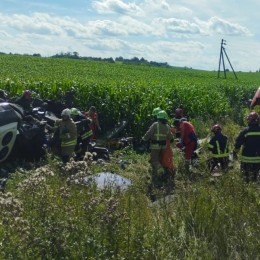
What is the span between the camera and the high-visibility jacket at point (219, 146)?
1191cm

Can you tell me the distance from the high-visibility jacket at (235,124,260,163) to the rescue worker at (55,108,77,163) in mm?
3667

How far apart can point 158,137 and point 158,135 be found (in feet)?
0.16

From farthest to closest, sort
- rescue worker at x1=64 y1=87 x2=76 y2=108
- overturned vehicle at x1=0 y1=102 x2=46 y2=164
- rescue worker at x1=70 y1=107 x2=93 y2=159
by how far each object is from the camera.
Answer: rescue worker at x1=64 y1=87 x2=76 y2=108, rescue worker at x1=70 y1=107 x2=93 y2=159, overturned vehicle at x1=0 y1=102 x2=46 y2=164

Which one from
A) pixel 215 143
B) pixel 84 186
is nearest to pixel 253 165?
pixel 215 143

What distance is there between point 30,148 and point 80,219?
8.03m

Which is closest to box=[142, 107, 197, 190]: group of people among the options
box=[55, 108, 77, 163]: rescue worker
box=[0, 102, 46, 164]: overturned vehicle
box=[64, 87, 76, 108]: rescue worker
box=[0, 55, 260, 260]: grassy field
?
box=[55, 108, 77, 163]: rescue worker

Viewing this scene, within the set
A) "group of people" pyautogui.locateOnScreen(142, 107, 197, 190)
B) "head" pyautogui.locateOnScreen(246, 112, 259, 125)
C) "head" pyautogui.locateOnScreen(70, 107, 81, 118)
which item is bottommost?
"group of people" pyautogui.locateOnScreen(142, 107, 197, 190)

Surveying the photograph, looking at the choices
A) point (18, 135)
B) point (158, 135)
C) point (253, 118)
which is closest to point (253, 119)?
point (253, 118)

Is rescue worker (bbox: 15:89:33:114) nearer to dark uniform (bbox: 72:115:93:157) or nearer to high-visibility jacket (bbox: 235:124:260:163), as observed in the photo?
dark uniform (bbox: 72:115:93:157)

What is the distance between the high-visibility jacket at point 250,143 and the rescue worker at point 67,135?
367 centimetres

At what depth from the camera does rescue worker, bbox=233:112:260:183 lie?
10664mm

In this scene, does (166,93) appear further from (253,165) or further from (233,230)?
(233,230)

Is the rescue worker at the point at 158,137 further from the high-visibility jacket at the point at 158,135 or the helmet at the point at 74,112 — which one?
the helmet at the point at 74,112

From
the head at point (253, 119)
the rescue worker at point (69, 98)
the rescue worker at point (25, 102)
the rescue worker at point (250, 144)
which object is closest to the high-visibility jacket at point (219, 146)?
the rescue worker at point (250, 144)
